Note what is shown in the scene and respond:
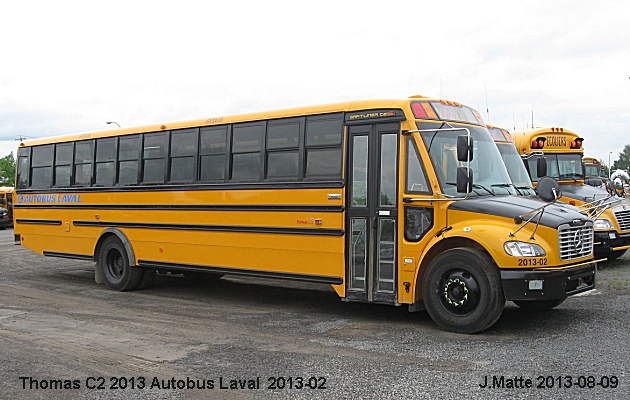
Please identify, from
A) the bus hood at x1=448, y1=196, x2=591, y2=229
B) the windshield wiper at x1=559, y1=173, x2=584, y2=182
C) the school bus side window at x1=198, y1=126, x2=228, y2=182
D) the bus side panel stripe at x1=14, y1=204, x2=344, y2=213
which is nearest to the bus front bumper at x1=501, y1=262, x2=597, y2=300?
the bus hood at x1=448, y1=196, x2=591, y2=229

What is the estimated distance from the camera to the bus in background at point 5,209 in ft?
108

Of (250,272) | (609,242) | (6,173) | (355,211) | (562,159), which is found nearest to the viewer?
(355,211)

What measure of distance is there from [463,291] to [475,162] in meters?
1.72

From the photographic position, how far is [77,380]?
248 inches

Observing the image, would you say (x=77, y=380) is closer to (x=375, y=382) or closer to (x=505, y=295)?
(x=375, y=382)

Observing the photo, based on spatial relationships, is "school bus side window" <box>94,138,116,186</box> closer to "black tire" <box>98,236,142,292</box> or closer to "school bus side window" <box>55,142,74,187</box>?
"school bus side window" <box>55,142,74,187</box>

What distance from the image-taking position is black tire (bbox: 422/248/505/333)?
294 inches

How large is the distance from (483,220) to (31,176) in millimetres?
10079

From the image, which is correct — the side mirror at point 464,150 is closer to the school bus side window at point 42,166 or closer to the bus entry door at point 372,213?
the bus entry door at point 372,213

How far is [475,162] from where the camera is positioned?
8453 mm

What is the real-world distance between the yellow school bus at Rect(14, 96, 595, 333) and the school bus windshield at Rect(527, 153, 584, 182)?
724cm

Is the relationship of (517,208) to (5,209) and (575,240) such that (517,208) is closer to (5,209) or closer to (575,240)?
(575,240)

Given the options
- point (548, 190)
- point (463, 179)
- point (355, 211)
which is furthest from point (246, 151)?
point (548, 190)

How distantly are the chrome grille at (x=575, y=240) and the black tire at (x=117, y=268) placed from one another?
24.3 feet
